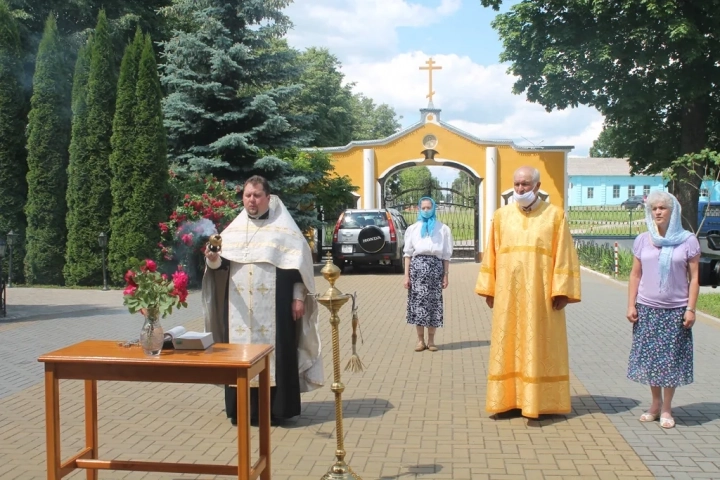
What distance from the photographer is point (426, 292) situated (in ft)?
31.0

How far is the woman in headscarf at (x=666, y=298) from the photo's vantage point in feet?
19.5

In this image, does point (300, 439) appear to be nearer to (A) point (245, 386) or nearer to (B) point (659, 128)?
(A) point (245, 386)

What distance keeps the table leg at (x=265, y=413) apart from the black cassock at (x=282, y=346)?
4.58ft

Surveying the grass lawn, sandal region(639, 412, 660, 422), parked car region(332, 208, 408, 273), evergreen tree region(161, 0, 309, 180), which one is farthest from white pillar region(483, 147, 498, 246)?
sandal region(639, 412, 660, 422)

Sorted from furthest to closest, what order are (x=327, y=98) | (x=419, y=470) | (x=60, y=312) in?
(x=327, y=98)
(x=60, y=312)
(x=419, y=470)

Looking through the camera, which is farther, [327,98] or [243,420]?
[327,98]

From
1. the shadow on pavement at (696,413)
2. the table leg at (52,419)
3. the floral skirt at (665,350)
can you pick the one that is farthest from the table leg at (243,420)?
the shadow on pavement at (696,413)

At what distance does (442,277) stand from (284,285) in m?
3.82

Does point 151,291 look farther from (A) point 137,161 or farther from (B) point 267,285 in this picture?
(A) point 137,161

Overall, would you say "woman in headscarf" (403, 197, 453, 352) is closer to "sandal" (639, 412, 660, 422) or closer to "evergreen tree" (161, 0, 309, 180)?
"sandal" (639, 412, 660, 422)

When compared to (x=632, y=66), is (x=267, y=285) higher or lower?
lower

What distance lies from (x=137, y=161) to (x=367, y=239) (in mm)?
6739

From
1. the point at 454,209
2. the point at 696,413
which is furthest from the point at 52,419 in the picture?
the point at 454,209

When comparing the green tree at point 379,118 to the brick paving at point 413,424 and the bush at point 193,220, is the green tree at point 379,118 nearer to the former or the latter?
the bush at point 193,220
